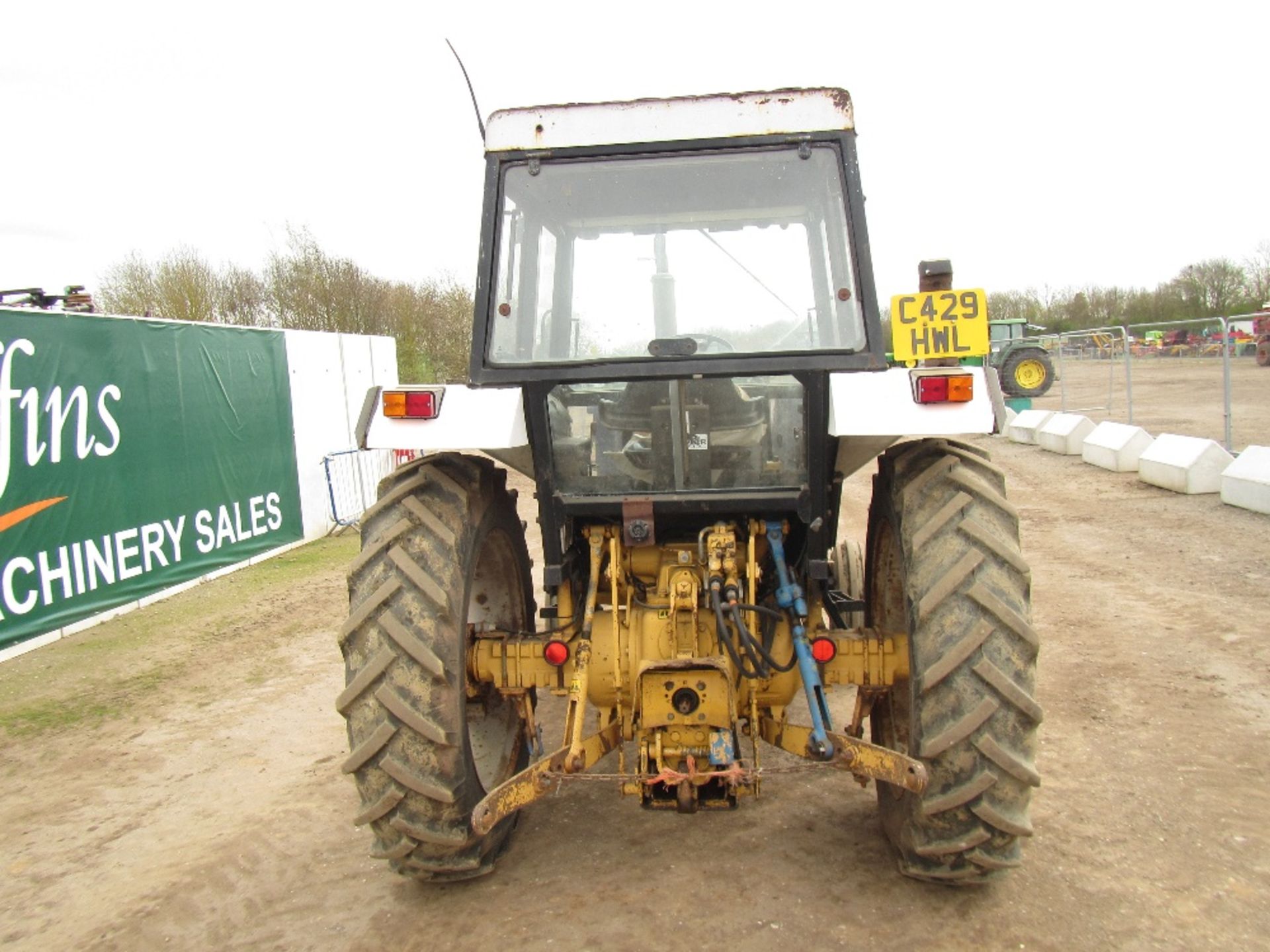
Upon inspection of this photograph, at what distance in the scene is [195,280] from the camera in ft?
78.6

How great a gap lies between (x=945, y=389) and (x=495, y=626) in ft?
7.20

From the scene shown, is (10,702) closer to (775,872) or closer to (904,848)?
(775,872)

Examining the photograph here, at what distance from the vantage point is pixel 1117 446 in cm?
1357

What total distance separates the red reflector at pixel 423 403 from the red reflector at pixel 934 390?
166cm

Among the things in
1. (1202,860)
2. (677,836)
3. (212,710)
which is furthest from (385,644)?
(212,710)

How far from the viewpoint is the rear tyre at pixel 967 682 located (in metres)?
3.09

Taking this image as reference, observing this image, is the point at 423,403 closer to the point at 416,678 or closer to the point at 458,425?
the point at 458,425

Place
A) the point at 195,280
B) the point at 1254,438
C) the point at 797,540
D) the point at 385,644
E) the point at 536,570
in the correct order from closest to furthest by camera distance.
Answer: the point at 385,644, the point at 797,540, the point at 536,570, the point at 1254,438, the point at 195,280

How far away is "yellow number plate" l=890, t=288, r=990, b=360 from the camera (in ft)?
35.5

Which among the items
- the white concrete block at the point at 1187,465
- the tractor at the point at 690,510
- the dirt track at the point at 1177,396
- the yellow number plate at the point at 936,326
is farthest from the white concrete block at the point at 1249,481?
the tractor at the point at 690,510

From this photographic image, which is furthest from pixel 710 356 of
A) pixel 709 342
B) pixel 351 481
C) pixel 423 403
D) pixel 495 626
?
pixel 351 481

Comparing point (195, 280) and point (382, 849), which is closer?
point (382, 849)

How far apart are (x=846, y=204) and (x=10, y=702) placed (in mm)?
6212

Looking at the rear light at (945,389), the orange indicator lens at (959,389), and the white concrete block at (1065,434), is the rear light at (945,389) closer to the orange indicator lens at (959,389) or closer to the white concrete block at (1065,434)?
the orange indicator lens at (959,389)
